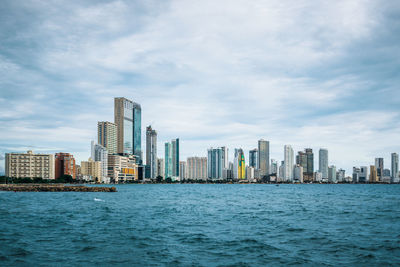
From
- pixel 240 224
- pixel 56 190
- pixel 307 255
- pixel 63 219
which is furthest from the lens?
pixel 56 190

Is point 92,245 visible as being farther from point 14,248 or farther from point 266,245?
point 266,245

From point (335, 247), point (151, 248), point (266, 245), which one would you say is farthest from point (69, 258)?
point (335, 247)

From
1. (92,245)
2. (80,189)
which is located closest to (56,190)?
(80,189)

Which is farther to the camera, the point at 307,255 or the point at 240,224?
the point at 240,224

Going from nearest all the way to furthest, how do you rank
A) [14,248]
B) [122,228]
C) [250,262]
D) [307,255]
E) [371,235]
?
[250,262] → [307,255] → [14,248] → [371,235] → [122,228]

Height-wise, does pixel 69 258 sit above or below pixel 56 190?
above

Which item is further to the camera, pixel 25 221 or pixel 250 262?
pixel 25 221

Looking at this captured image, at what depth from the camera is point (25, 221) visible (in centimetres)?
4900

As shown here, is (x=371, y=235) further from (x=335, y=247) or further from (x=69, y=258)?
(x=69, y=258)

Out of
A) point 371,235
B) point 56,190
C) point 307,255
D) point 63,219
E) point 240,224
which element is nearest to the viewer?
point 307,255

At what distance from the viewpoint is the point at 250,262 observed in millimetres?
26672

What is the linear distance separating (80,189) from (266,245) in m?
135

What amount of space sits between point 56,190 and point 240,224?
126762mm

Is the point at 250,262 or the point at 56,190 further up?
the point at 250,262
